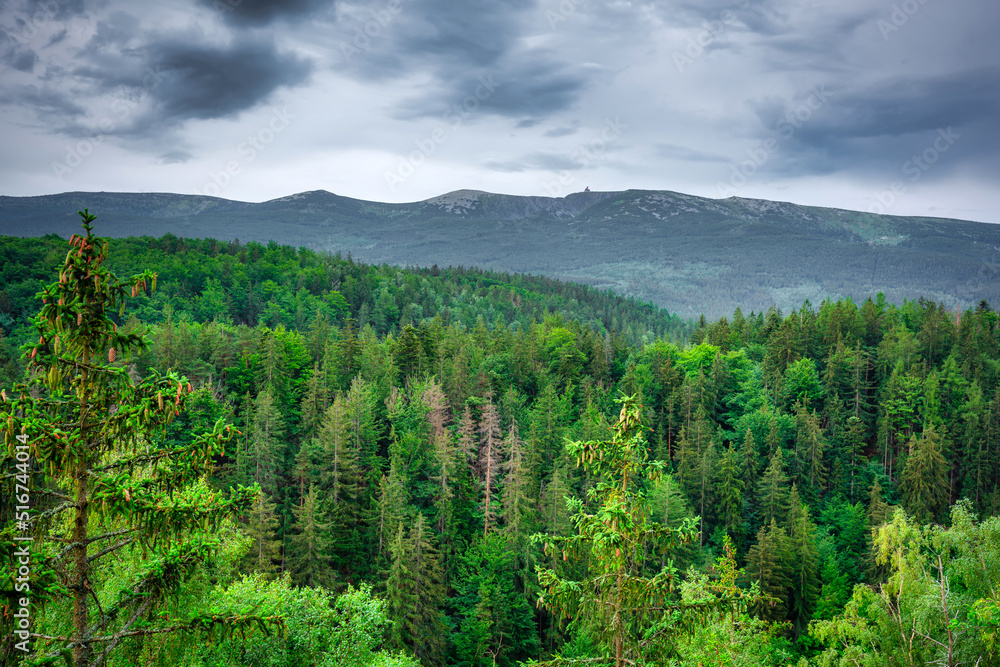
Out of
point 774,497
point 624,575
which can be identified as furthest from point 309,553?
point 774,497

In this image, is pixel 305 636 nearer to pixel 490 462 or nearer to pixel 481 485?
pixel 490 462

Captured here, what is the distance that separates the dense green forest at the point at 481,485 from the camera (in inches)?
304

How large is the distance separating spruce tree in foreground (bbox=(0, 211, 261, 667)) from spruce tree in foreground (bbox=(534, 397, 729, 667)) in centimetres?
602

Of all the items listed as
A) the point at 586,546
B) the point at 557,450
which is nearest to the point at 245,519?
the point at 557,450

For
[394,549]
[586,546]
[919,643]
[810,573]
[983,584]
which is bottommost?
[810,573]

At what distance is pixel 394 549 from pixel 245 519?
11.1 metres

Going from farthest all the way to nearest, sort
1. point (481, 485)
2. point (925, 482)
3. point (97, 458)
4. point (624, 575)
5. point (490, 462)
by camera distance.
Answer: point (925, 482)
point (481, 485)
point (490, 462)
point (624, 575)
point (97, 458)

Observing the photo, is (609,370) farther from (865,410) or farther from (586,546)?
(586,546)

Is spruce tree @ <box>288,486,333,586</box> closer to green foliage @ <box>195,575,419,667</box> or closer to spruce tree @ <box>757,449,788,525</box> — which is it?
green foliage @ <box>195,575,419,667</box>

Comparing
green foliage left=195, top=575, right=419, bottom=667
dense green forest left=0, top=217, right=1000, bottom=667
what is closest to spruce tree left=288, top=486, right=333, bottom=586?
dense green forest left=0, top=217, right=1000, bottom=667

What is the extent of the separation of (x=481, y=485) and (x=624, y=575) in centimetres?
4321

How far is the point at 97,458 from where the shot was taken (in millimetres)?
7914

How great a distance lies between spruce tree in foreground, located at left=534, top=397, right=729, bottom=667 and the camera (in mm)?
11094

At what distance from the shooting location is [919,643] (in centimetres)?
2025
